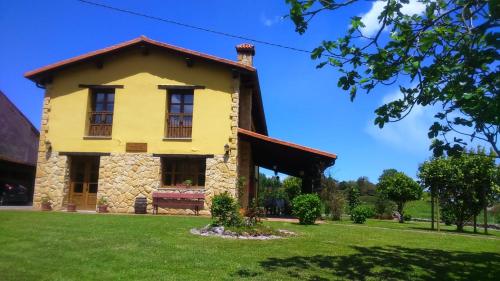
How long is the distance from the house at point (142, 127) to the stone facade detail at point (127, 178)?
4cm

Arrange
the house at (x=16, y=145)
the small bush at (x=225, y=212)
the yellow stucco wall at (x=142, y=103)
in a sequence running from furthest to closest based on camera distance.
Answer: the house at (x=16, y=145)
the yellow stucco wall at (x=142, y=103)
the small bush at (x=225, y=212)

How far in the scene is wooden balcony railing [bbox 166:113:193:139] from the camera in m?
18.0

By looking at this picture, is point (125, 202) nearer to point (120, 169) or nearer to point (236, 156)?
point (120, 169)

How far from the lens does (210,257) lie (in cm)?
702

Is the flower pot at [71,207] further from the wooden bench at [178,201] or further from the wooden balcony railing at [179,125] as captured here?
the wooden balcony railing at [179,125]

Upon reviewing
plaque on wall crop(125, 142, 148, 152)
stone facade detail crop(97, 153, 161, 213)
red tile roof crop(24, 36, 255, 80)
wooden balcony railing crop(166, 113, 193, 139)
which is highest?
red tile roof crop(24, 36, 255, 80)

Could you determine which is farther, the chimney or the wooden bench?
the chimney

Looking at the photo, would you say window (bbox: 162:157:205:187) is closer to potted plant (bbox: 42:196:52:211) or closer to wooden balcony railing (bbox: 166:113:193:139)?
A: wooden balcony railing (bbox: 166:113:193:139)

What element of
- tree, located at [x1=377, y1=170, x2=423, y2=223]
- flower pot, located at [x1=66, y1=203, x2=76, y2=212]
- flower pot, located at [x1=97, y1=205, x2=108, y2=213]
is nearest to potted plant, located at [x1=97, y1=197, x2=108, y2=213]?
flower pot, located at [x1=97, y1=205, x2=108, y2=213]

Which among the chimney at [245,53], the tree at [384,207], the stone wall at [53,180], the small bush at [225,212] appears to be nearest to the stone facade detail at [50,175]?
the stone wall at [53,180]

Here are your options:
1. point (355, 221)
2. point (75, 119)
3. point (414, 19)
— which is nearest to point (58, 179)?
point (75, 119)

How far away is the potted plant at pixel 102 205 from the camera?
1730 cm

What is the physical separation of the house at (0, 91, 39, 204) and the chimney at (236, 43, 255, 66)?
1507cm

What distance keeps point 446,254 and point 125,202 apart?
1268 cm
